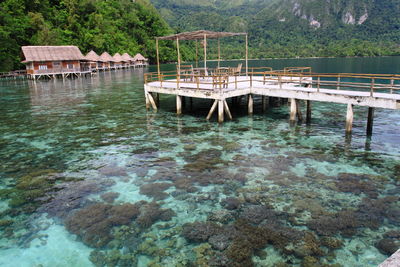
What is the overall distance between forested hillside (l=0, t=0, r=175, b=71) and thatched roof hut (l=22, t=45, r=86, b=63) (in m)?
7.63

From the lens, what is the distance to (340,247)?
6820mm

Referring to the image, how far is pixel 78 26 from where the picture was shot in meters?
84.1

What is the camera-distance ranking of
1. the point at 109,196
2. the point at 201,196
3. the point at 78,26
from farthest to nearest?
the point at 78,26, the point at 109,196, the point at 201,196

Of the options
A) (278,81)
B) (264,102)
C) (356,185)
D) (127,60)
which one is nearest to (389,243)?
(356,185)

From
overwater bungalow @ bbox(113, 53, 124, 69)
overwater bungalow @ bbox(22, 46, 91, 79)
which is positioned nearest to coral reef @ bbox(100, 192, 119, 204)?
overwater bungalow @ bbox(22, 46, 91, 79)

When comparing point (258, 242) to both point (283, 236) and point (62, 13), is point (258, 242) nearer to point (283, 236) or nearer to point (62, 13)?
point (283, 236)

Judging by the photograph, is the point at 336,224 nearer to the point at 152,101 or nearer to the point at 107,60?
the point at 152,101

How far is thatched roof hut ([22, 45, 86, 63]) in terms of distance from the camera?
53.8m

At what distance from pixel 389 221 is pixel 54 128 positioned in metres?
17.2

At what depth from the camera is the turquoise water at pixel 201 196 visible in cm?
688

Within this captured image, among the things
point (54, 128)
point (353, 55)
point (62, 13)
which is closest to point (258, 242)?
point (54, 128)

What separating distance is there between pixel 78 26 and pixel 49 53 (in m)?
31.7

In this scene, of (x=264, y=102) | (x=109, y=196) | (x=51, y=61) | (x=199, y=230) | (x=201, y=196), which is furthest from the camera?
(x=51, y=61)

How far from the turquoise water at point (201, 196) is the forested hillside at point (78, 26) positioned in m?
55.2
